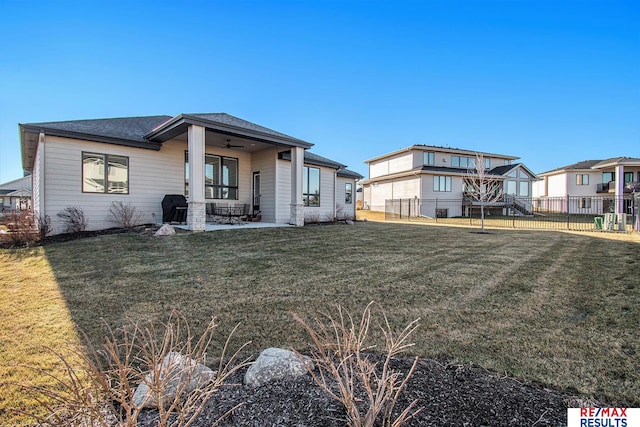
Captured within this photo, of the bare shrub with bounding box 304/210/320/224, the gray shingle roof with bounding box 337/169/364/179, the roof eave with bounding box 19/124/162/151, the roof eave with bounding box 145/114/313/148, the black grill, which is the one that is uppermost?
the roof eave with bounding box 145/114/313/148

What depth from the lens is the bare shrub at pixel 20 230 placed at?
8586 millimetres

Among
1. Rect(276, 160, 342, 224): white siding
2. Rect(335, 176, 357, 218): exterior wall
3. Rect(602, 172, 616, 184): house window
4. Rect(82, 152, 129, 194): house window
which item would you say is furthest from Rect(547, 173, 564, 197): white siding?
Rect(82, 152, 129, 194): house window

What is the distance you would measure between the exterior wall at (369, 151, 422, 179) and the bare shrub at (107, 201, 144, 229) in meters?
22.9

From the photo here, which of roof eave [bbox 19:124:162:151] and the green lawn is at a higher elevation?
roof eave [bbox 19:124:162:151]

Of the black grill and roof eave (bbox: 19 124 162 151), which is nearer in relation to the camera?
roof eave (bbox: 19 124 162 151)

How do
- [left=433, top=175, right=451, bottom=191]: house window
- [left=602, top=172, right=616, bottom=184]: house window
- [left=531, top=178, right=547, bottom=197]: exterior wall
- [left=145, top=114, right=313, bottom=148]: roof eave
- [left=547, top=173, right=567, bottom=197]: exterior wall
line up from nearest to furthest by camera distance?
[left=145, top=114, right=313, bottom=148]: roof eave, [left=433, top=175, right=451, bottom=191]: house window, [left=602, top=172, right=616, bottom=184]: house window, [left=547, top=173, right=567, bottom=197]: exterior wall, [left=531, top=178, right=547, bottom=197]: exterior wall

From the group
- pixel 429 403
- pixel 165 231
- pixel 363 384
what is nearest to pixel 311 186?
pixel 165 231

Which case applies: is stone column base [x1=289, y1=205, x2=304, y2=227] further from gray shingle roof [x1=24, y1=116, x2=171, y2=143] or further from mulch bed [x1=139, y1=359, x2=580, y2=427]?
mulch bed [x1=139, y1=359, x2=580, y2=427]

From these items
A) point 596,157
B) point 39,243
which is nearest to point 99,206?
point 39,243

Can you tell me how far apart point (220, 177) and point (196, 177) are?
12.9ft

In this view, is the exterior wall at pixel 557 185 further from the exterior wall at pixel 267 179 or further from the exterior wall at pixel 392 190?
the exterior wall at pixel 267 179

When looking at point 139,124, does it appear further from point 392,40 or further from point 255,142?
point 392,40

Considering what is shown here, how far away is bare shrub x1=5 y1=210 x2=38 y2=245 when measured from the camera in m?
8.59

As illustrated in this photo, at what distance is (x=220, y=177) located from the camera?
13.3 metres
